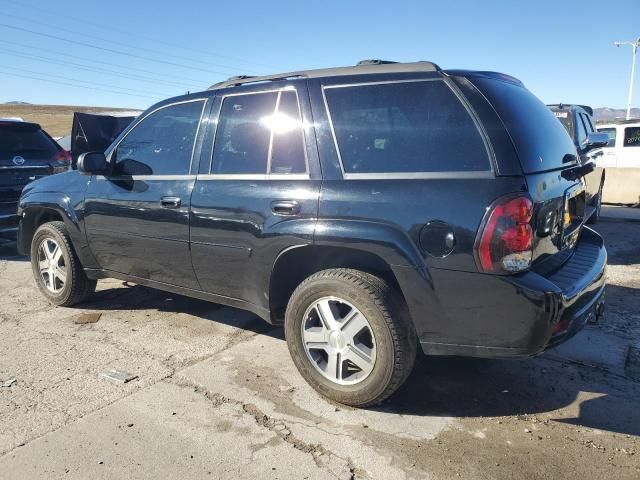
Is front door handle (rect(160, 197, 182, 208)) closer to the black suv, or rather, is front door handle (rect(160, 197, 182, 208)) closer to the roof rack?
the black suv

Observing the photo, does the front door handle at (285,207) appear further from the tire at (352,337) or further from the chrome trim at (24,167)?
the chrome trim at (24,167)

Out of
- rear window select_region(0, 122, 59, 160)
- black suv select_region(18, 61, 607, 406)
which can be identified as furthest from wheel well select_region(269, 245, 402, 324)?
rear window select_region(0, 122, 59, 160)

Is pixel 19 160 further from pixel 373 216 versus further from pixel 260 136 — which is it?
pixel 373 216

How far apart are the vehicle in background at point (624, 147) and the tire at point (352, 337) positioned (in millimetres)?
14926

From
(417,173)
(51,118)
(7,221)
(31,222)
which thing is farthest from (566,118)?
(51,118)

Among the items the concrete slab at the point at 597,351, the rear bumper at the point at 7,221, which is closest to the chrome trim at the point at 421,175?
the concrete slab at the point at 597,351

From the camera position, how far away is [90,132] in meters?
10.6

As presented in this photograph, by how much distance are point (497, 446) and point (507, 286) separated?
33.5 inches

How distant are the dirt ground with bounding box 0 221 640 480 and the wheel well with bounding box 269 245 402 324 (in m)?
0.54

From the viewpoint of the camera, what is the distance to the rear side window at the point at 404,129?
2.73 metres

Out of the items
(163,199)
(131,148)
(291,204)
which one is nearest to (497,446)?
(291,204)

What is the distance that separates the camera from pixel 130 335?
429cm

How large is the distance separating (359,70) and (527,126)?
105 cm

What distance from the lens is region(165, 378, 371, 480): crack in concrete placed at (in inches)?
99.2
